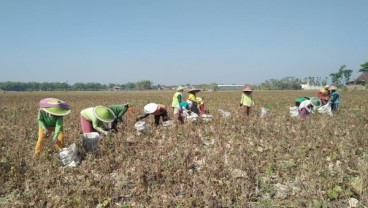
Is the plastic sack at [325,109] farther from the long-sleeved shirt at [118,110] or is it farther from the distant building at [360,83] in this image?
the distant building at [360,83]

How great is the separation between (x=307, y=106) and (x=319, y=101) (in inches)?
29.1

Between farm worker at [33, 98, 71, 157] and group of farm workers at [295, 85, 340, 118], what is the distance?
7357 millimetres

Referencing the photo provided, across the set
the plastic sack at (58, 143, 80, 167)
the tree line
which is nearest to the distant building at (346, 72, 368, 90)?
the plastic sack at (58, 143, 80, 167)

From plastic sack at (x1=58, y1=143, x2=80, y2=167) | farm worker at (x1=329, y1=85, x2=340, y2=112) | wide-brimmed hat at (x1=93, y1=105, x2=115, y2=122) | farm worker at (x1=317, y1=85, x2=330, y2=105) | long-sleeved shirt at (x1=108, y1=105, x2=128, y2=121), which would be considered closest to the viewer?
plastic sack at (x1=58, y1=143, x2=80, y2=167)

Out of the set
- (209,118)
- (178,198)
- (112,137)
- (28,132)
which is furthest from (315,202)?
(28,132)

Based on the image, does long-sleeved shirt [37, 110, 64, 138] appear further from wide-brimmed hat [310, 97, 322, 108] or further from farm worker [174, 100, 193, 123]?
wide-brimmed hat [310, 97, 322, 108]

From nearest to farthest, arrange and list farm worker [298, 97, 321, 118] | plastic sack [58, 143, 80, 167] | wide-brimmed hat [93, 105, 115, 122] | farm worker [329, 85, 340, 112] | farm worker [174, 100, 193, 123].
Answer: plastic sack [58, 143, 80, 167] < wide-brimmed hat [93, 105, 115, 122] < farm worker [174, 100, 193, 123] < farm worker [298, 97, 321, 118] < farm worker [329, 85, 340, 112]

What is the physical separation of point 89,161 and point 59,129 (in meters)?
0.99

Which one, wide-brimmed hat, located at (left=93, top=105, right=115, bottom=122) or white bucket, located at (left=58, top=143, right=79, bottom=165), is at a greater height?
wide-brimmed hat, located at (left=93, top=105, right=115, bottom=122)

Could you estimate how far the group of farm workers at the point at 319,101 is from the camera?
9.88 m

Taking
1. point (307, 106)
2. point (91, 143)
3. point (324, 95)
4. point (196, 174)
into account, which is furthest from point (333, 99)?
point (91, 143)

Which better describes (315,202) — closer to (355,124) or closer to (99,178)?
(99,178)

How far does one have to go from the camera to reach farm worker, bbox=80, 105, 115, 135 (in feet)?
18.5

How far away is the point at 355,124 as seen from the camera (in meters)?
8.68
